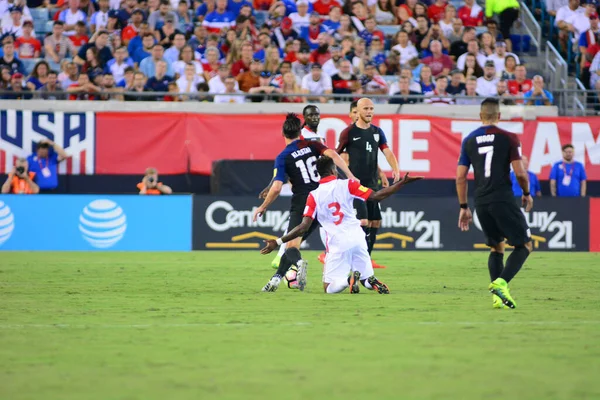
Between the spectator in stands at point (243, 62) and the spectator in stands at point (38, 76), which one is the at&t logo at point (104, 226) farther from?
the spectator in stands at point (243, 62)

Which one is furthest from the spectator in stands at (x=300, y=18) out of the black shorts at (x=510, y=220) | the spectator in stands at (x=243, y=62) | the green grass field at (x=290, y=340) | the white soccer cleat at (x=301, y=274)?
the black shorts at (x=510, y=220)

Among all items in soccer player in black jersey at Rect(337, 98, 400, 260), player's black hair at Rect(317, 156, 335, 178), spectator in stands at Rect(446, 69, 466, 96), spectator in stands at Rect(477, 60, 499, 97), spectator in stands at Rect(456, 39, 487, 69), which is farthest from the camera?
spectator in stands at Rect(456, 39, 487, 69)

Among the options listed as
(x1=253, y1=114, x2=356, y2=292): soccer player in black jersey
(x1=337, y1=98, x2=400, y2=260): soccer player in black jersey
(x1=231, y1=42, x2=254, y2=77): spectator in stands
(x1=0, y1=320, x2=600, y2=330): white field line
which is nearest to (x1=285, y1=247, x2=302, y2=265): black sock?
(x1=253, y1=114, x2=356, y2=292): soccer player in black jersey

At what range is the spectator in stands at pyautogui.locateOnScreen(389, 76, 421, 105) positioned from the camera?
23062 millimetres

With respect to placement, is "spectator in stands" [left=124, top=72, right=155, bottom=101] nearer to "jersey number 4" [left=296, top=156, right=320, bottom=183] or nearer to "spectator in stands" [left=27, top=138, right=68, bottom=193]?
"spectator in stands" [left=27, top=138, right=68, bottom=193]

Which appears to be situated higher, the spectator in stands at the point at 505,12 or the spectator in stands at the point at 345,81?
the spectator in stands at the point at 505,12

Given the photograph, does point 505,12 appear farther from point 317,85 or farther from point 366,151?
point 366,151

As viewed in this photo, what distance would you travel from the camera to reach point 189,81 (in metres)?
23.2

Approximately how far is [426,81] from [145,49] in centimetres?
628

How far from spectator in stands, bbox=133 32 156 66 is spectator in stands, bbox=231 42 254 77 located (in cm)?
185

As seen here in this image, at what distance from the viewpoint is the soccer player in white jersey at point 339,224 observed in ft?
37.7

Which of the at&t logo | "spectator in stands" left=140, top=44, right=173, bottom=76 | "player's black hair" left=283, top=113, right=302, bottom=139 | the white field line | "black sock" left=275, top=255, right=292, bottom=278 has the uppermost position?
"spectator in stands" left=140, top=44, right=173, bottom=76

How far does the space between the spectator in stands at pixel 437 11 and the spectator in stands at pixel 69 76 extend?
338 inches

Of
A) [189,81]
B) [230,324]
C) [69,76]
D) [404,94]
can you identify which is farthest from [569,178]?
[230,324]
